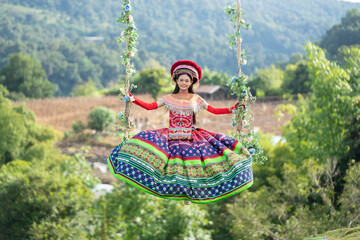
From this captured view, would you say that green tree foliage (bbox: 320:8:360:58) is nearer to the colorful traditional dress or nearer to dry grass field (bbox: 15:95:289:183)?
dry grass field (bbox: 15:95:289:183)

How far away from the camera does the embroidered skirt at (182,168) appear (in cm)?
450

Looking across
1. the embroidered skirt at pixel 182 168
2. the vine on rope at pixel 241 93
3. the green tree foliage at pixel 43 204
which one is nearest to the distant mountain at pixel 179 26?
the green tree foliage at pixel 43 204

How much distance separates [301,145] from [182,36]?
125m

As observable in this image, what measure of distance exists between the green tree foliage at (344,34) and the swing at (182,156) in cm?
4383

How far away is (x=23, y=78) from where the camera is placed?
→ 57500 millimetres

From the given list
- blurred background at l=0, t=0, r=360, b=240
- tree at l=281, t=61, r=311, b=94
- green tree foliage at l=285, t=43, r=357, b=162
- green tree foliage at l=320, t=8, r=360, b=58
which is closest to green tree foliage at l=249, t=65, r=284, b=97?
blurred background at l=0, t=0, r=360, b=240

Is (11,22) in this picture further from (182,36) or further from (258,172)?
(258,172)

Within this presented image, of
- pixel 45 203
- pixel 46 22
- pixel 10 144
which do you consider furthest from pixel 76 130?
pixel 46 22

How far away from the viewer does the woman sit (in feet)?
14.8

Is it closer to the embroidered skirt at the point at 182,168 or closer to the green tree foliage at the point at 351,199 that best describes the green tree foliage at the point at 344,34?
the green tree foliage at the point at 351,199

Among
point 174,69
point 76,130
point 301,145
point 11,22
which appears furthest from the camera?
point 11,22

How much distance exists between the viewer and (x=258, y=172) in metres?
15.5

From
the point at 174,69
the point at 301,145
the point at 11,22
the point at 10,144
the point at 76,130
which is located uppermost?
the point at 11,22

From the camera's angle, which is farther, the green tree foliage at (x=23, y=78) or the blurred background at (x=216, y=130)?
the green tree foliage at (x=23, y=78)
